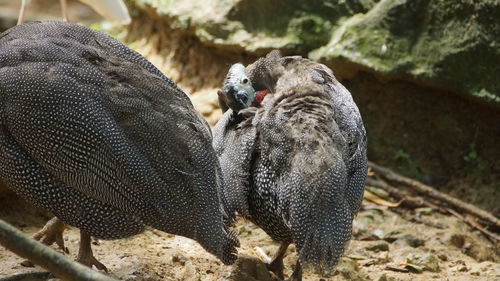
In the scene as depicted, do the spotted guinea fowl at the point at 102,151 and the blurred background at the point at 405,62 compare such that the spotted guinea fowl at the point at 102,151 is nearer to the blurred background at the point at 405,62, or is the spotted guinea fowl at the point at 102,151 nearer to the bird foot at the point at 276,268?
the bird foot at the point at 276,268

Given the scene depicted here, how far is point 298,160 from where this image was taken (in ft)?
11.8

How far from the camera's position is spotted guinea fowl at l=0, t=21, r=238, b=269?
3371 millimetres

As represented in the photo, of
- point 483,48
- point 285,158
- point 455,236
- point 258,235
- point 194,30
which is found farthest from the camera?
point 194,30

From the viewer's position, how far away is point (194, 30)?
6668 mm

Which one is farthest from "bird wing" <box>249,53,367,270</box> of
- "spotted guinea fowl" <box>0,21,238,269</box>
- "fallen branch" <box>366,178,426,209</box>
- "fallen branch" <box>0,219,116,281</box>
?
"fallen branch" <box>366,178,426,209</box>

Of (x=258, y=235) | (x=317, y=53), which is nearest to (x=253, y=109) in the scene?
(x=258, y=235)

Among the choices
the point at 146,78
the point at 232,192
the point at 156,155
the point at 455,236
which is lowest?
the point at 455,236

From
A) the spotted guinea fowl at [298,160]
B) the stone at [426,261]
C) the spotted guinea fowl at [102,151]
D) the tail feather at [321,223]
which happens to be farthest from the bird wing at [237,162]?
the stone at [426,261]

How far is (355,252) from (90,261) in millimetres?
2069

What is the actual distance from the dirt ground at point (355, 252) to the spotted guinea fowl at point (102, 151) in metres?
0.51

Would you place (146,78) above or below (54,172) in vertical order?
above

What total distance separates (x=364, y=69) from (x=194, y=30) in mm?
1770

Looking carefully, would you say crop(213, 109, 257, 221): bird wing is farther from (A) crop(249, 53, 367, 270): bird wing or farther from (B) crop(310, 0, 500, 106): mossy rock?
(B) crop(310, 0, 500, 106): mossy rock

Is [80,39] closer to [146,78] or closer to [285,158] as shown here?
[146,78]
